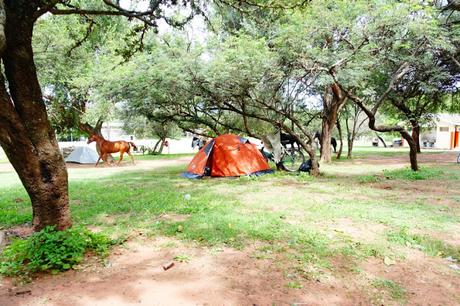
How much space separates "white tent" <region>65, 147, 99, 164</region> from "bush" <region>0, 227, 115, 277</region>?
15373 millimetres

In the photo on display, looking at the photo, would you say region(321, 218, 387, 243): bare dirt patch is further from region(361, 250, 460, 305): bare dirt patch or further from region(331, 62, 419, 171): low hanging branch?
region(331, 62, 419, 171): low hanging branch

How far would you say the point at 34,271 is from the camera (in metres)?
3.44

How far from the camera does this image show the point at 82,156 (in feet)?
60.5

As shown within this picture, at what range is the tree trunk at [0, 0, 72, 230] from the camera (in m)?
3.72

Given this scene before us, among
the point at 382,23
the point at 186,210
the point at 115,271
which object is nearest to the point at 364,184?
the point at 382,23

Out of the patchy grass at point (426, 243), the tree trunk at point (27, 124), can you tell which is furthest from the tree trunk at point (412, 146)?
the tree trunk at point (27, 124)

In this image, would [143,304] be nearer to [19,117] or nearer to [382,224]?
[19,117]

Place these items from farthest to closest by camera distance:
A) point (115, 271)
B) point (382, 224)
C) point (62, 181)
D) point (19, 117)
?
point (382, 224) → point (62, 181) → point (19, 117) → point (115, 271)

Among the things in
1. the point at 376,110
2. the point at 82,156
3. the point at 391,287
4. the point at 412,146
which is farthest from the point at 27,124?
the point at 82,156

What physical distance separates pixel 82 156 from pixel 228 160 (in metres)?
10.8

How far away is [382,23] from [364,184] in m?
3.91

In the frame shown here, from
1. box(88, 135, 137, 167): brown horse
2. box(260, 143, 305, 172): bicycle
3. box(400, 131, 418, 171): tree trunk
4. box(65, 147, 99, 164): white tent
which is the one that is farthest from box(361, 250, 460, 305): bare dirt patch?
box(65, 147, 99, 164): white tent

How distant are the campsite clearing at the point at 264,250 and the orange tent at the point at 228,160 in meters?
3.25

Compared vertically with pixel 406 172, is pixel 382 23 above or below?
above
